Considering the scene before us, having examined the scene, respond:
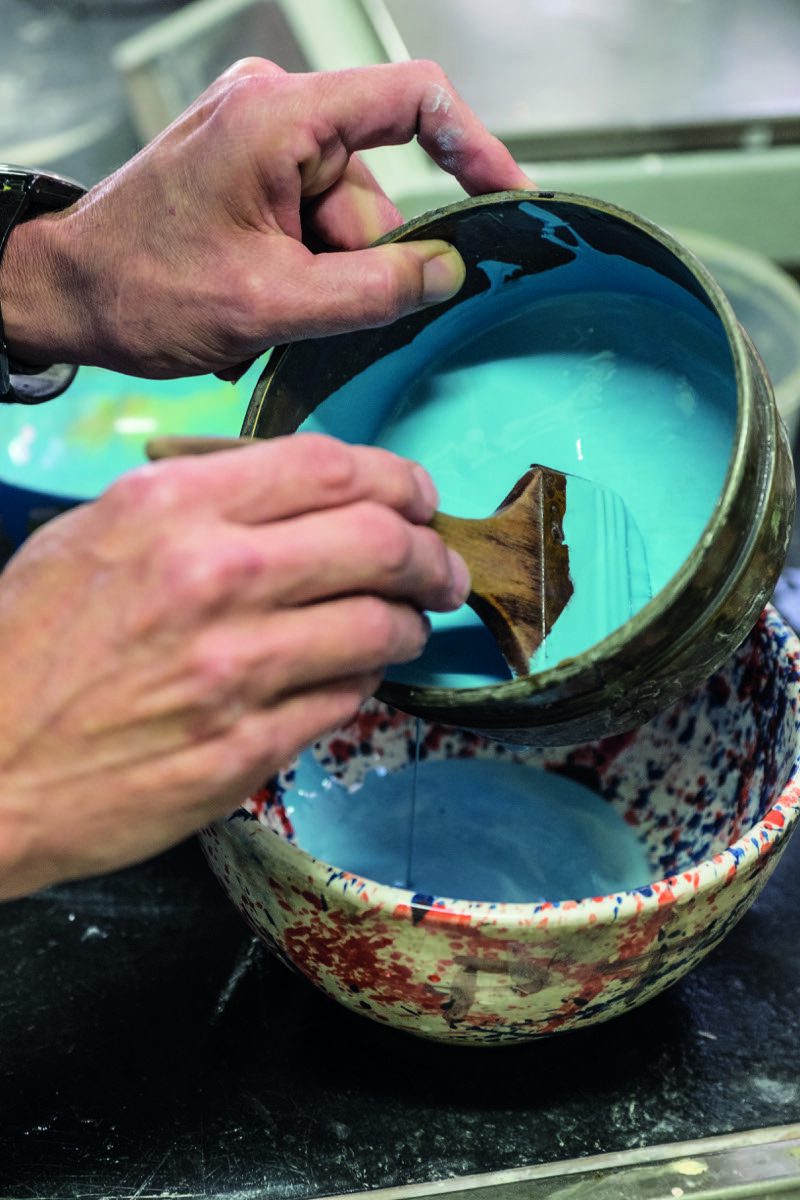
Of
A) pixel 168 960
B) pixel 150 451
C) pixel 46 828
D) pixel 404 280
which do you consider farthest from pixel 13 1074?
pixel 404 280

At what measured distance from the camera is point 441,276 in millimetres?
611

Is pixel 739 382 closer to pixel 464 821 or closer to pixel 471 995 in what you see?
pixel 471 995

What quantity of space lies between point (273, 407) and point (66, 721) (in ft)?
0.80

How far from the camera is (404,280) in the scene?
1.96 ft

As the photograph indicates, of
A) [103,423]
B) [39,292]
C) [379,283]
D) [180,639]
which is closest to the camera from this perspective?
[180,639]

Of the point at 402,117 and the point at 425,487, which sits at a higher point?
the point at 402,117

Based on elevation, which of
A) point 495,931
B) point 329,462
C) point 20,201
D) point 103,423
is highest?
point 20,201

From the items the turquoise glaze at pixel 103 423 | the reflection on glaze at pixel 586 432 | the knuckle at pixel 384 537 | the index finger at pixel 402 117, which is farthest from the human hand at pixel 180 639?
the turquoise glaze at pixel 103 423

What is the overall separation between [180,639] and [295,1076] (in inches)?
12.7

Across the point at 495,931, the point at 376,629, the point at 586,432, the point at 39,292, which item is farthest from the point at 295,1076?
the point at 39,292

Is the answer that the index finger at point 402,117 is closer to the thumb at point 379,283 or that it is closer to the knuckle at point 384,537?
the thumb at point 379,283

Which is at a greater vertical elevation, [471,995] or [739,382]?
[739,382]

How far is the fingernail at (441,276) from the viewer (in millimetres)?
607

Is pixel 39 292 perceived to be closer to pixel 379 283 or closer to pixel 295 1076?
pixel 379 283
